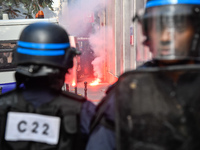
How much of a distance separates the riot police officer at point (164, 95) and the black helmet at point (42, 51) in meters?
0.54

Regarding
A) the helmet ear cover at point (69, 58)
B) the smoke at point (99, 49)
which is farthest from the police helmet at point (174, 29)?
the smoke at point (99, 49)

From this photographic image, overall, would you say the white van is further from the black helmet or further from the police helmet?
the police helmet

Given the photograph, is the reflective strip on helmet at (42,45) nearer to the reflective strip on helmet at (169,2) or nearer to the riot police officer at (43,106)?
the riot police officer at (43,106)

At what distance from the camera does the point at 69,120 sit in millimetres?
1844

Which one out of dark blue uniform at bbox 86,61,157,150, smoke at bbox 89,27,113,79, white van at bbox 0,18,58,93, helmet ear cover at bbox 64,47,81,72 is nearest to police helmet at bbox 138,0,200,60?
dark blue uniform at bbox 86,61,157,150

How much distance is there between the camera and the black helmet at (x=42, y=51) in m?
1.83

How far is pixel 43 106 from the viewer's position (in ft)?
6.09

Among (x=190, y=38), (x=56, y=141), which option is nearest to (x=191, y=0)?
(x=190, y=38)

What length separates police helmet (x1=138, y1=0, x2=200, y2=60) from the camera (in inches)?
59.7

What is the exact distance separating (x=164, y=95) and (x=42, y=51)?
2.88 ft

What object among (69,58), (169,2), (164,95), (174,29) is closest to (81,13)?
(69,58)

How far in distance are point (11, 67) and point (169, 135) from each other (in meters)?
7.12

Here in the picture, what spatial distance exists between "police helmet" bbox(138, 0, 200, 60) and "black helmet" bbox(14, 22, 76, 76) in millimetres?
616

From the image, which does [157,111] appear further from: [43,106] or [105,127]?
[43,106]
